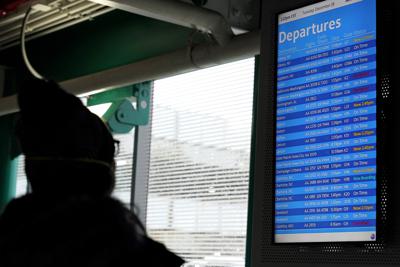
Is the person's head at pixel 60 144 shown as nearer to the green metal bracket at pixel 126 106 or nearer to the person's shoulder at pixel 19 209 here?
the person's shoulder at pixel 19 209

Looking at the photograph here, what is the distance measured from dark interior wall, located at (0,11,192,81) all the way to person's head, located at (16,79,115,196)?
3036 mm

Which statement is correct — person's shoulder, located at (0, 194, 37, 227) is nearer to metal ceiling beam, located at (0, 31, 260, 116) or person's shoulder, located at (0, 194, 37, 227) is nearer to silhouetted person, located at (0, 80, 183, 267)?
silhouetted person, located at (0, 80, 183, 267)

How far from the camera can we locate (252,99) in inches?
155

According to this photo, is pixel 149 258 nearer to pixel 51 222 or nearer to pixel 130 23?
pixel 51 222

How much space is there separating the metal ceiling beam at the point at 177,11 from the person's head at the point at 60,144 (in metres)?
2.14

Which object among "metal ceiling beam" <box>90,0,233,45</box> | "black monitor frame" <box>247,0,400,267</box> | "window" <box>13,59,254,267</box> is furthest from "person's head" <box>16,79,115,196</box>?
"window" <box>13,59,254,267</box>

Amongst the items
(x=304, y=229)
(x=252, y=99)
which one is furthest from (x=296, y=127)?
(x=252, y=99)

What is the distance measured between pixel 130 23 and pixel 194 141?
833mm

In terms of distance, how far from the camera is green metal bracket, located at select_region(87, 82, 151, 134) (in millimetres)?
4379

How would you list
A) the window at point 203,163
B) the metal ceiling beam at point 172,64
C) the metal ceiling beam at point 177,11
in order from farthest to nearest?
the window at point 203,163 → the metal ceiling beam at point 172,64 → the metal ceiling beam at point 177,11

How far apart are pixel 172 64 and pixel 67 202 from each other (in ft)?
9.26

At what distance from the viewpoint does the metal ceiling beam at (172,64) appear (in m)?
3.57
